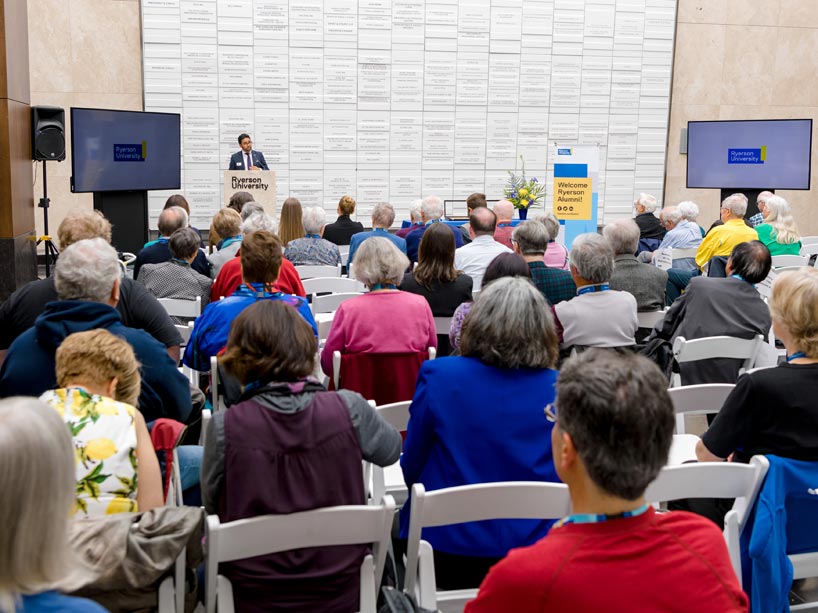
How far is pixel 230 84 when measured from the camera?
12.1 m

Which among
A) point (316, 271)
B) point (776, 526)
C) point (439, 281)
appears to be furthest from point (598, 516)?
point (316, 271)

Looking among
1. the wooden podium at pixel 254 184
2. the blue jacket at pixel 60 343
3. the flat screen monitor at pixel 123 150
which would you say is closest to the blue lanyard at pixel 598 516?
the blue jacket at pixel 60 343

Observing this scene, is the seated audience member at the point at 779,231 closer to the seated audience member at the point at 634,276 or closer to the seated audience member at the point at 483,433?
the seated audience member at the point at 634,276

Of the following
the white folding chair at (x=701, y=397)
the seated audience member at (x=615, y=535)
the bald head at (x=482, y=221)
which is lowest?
the white folding chair at (x=701, y=397)

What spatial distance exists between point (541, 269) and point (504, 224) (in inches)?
121

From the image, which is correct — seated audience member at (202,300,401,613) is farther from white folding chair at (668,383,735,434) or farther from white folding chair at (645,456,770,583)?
white folding chair at (668,383,735,434)

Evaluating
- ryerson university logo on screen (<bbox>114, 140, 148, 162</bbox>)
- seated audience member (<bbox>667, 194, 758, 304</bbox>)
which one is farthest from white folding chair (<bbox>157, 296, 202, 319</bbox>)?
ryerson university logo on screen (<bbox>114, 140, 148, 162</bbox>)

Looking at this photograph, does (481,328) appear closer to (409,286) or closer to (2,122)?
(409,286)

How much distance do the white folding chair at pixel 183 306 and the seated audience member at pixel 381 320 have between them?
1.36m

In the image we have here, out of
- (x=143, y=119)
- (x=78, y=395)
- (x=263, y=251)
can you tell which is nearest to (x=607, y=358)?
(x=78, y=395)

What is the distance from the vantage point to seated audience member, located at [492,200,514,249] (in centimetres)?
833

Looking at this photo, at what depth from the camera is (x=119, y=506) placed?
2.44 meters

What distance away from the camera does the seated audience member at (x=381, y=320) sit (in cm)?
415

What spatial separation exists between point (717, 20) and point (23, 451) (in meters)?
14.3
